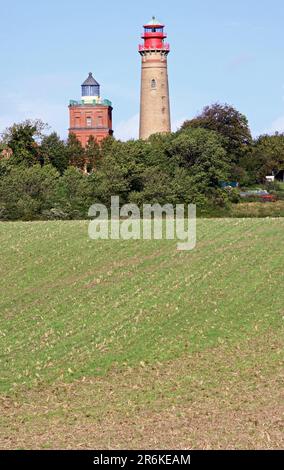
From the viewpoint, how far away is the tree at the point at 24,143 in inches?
4446

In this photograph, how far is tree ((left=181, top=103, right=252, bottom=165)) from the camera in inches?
4936

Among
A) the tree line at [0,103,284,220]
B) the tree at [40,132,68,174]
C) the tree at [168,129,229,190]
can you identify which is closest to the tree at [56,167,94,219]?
the tree line at [0,103,284,220]

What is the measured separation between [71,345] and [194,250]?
16.0 m

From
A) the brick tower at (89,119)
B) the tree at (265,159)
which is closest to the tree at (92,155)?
the brick tower at (89,119)

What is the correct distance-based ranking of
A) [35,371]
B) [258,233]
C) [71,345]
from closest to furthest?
[35,371], [71,345], [258,233]

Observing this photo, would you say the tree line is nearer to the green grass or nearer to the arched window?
the arched window

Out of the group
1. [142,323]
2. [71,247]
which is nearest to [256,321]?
[142,323]

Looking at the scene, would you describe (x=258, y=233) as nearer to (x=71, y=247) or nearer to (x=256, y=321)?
(x=71, y=247)

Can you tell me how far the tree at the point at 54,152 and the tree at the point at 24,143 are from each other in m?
0.75

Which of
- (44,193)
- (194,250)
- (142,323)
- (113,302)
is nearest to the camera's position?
(142,323)

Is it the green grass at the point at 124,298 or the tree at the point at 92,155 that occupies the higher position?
the tree at the point at 92,155

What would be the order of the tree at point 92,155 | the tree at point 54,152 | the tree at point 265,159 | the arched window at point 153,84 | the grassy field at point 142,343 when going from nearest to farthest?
1. the grassy field at point 142,343
2. the tree at point 54,152
3. the tree at point 92,155
4. the arched window at point 153,84
5. the tree at point 265,159

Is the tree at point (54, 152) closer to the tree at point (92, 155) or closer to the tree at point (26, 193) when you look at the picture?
the tree at point (92, 155)

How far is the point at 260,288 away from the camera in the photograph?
111 ft
